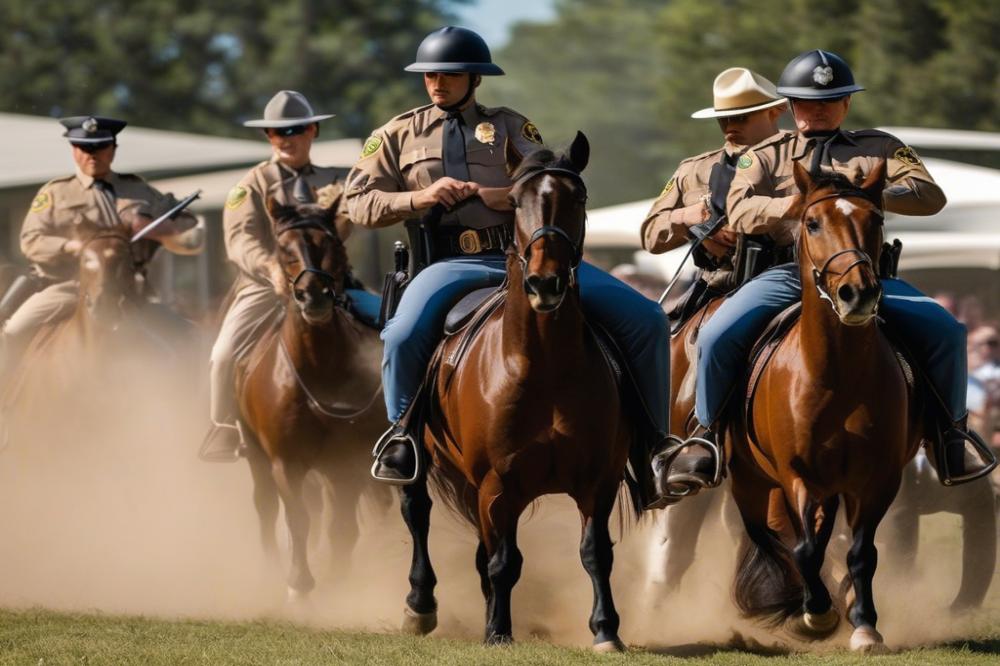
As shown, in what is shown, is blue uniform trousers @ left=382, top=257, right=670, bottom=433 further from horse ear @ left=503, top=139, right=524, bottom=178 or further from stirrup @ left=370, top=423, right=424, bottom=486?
horse ear @ left=503, top=139, right=524, bottom=178

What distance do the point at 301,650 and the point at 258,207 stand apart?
5.04 metres

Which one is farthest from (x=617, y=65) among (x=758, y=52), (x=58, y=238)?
(x=58, y=238)

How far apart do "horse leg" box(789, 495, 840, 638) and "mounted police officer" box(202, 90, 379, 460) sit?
4.91m

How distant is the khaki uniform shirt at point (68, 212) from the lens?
1430 centimetres

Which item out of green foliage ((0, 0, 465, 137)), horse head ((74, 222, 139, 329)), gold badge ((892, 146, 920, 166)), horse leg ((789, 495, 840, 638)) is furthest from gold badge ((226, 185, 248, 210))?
green foliage ((0, 0, 465, 137))

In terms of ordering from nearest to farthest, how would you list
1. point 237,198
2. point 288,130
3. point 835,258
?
point 835,258, point 237,198, point 288,130

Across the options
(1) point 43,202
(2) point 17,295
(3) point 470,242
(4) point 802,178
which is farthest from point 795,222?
(2) point 17,295

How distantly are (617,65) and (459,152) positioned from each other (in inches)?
3359

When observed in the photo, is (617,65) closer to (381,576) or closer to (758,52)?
(758,52)

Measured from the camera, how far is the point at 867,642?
879 centimetres

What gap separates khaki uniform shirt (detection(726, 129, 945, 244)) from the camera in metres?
9.50

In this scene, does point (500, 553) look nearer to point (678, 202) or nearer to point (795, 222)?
point (795, 222)

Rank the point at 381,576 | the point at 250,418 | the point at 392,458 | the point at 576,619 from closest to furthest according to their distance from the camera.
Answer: the point at 392,458 < the point at 576,619 < the point at 381,576 < the point at 250,418

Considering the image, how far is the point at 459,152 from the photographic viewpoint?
9.95 meters
